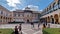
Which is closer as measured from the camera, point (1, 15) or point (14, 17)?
point (1, 15)

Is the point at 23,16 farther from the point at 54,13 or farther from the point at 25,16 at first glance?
the point at 54,13

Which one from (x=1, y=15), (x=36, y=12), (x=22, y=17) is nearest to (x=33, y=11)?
(x=36, y=12)

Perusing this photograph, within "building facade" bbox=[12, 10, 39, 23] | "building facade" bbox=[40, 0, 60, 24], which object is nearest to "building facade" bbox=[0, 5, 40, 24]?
"building facade" bbox=[12, 10, 39, 23]

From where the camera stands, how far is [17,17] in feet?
332

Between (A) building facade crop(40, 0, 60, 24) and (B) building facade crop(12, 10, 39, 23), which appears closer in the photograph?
(A) building facade crop(40, 0, 60, 24)

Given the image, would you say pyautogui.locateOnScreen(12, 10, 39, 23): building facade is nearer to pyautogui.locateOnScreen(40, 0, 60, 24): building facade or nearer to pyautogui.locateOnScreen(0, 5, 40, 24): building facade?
pyautogui.locateOnScreen(0, 5, 40, 24): building facade

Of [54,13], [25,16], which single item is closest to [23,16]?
[25,16]

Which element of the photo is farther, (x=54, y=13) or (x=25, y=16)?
(x=25, y=16)

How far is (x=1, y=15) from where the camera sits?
7719 centimetres

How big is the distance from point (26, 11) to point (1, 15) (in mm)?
27255

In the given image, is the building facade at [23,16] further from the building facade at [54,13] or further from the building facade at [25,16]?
the building facade at [54,13]

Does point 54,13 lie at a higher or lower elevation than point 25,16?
higher

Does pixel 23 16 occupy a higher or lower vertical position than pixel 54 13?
lower

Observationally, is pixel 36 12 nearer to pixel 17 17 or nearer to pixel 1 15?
pixel 17 17
